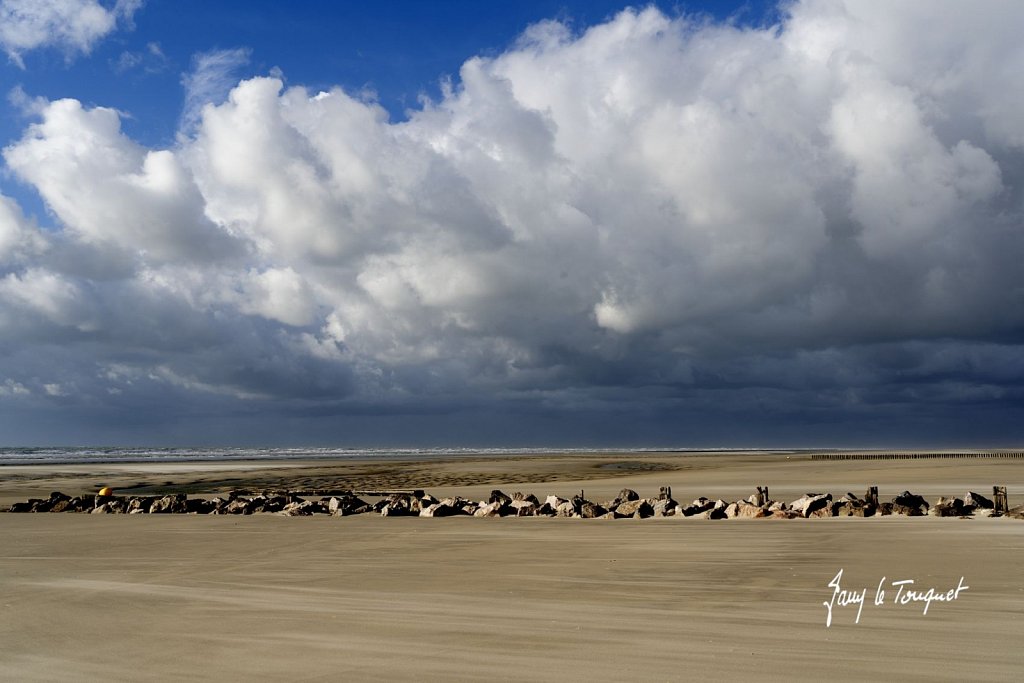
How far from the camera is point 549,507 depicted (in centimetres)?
2106

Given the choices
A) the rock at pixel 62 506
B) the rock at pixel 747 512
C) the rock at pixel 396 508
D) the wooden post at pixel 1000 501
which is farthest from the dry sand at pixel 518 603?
the rock at pixel 62 506

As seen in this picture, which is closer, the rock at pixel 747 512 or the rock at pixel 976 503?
the rock at pixel 976 503

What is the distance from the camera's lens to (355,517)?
21.6 meters

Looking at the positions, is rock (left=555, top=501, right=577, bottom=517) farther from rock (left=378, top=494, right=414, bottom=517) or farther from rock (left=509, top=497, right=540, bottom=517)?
rock (left=378, top=494, right=414, bottom=517)

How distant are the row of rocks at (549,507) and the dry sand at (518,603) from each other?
0.98m

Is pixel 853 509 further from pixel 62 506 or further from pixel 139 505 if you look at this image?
pixel 62 506

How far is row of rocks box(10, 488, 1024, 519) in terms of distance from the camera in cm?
1808

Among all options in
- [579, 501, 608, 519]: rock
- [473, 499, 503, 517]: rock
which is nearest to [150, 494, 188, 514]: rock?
[473, 499, 503, 517]: rock

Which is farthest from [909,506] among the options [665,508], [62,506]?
[62,506]

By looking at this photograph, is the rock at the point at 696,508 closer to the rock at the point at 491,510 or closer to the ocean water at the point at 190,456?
the rock at the point at 491,510

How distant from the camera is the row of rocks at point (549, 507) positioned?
18078 mm

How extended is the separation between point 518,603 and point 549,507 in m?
12.0

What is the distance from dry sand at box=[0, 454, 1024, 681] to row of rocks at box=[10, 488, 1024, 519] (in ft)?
3.21

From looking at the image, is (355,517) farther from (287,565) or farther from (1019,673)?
(1019,673)
